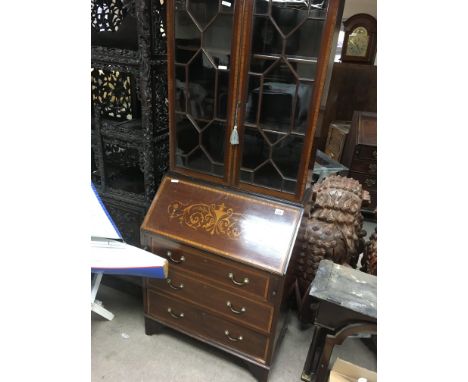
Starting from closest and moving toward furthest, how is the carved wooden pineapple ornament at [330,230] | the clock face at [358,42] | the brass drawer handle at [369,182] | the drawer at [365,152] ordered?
the carved wooden pineapple ornament at [330,230] → the drawer at [365,152] → the brass drawer handle at [369,182] → the clock face at [358,42]

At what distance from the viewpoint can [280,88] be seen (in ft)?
4.42

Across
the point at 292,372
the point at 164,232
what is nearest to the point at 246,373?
the point at 292,372

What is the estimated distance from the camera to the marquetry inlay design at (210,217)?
1505 millimetres

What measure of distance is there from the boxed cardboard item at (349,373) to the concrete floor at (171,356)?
331 millimetres

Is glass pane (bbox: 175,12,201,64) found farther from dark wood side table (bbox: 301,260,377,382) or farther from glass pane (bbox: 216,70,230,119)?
dark wood side table (bbox: 301,260,377,382)

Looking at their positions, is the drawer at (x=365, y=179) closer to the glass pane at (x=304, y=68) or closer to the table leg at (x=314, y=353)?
the table leg at (x=314, y=353)

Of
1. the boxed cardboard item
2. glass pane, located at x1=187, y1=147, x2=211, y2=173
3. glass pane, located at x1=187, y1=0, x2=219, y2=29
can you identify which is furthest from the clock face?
the boxed cardboard item

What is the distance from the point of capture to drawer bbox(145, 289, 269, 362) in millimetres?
1586

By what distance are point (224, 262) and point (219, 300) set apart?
23 centimetres

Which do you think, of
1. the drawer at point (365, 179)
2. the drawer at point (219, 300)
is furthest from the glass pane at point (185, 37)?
the drawer at point (365, 179)

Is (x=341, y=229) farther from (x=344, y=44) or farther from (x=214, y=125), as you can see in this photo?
(x=344, y=44)

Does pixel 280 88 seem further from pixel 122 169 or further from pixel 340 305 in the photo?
pixel 122 169

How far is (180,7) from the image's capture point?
1389 millimetres
